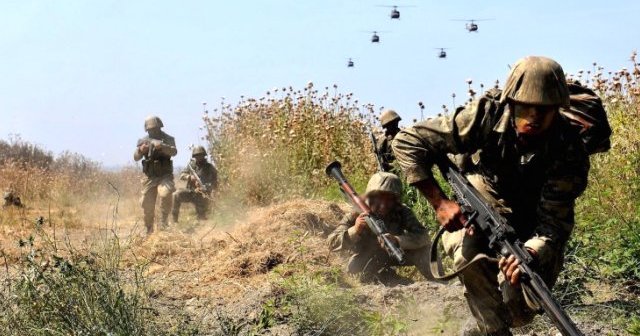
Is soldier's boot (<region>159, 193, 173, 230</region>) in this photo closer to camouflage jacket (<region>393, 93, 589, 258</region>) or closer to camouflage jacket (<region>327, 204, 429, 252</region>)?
camouflage jacket (<region>327, 204, 429, 252</region>)

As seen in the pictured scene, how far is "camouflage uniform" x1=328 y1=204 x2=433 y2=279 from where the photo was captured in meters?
7.28

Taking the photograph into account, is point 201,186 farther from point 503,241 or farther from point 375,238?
point 503,241

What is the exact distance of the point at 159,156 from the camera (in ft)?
42.3

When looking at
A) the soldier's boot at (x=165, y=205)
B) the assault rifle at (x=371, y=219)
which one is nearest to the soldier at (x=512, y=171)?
the assault rifle at (x=371, y=219)

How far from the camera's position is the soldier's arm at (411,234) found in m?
7.18

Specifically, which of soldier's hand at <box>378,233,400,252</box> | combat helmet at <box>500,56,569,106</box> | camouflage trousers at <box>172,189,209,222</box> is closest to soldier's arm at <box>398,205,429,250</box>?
soldier's hand at <box>378,233,400,252</box>

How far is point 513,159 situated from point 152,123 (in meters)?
9.33

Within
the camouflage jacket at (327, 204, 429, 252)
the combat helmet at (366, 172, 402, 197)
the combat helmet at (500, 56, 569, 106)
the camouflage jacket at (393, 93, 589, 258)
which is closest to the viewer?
the combat helmet at (500, 56, 569, 106)

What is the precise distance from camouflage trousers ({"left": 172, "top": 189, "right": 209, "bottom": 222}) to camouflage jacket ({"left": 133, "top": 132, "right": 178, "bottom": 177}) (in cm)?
39

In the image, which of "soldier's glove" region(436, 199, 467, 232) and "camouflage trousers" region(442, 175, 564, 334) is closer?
"soldier's glove" region(436, 199, 467, 232)

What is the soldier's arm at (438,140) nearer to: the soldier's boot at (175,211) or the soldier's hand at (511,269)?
the soldier's hand at (511,269)

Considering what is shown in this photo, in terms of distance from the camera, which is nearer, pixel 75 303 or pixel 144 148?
pixel 75 303

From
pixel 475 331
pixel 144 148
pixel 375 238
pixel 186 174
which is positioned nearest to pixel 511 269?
pixel 475 331

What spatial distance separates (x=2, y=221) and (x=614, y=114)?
29.5 feet
